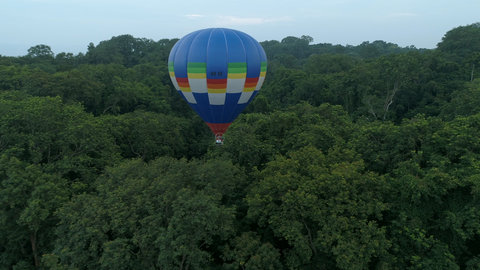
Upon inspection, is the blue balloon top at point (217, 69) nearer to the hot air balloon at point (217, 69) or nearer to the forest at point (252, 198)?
the hot air balloon at point (217, 69)

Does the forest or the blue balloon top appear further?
the blue balloon top

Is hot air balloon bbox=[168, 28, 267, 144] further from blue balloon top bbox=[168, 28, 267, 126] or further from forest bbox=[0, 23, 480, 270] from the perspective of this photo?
forest bbox=[0, 23, 480, 270]

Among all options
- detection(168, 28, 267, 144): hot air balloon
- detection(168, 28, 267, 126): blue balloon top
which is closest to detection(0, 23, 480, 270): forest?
detection(168, 28, 267, 144): hot air balloon

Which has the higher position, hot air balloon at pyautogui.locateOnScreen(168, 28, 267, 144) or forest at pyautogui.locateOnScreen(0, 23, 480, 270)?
hot air balloon at pyautogui.locateOnScreen(168, 28, 267, 144)

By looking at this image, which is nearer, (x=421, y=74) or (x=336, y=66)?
(x=421, y=74)

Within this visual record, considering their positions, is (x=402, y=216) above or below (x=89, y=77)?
below

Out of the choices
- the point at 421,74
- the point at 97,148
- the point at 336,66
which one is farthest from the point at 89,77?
the point at 421,74

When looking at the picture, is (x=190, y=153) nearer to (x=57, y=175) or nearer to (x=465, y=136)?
(x=57, y=175)

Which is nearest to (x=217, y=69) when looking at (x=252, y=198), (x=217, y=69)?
(x=217, y=69)

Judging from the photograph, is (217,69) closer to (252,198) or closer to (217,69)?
(217,69)
